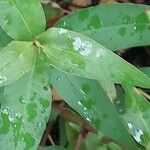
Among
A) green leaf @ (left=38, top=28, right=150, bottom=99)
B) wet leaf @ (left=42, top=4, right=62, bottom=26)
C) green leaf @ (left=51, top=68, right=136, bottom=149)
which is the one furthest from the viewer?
wet leaf @ (left=42, top=4, right=62, bottom=26)

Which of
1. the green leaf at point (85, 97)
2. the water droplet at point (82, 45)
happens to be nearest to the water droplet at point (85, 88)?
the green leaf at point (85, 97)

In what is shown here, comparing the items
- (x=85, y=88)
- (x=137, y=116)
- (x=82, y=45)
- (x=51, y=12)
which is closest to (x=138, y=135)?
(x=137, y=116)

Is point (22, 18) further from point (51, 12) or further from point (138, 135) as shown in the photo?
point (51, 12)

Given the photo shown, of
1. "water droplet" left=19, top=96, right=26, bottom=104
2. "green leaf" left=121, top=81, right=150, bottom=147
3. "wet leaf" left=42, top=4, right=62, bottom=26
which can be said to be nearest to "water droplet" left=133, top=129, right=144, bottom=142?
"green leaf" left=121, top=81, right=150, bottom=147

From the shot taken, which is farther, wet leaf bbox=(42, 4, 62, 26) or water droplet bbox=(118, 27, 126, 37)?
wet leaf bbox=(42, 4, 62, 26)

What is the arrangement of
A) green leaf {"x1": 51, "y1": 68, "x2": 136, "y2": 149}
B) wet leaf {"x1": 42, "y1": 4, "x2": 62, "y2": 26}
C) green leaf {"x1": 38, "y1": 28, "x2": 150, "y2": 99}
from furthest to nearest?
wet leaf {"x1": 42, "y1": 4, "x2": 62, "y2": 26} → green leaf {"x1": 51, "y1": 68, "x2": 136, "y2": 149} → green leaf {"x1": 38, "y1": 28, "x2": 150, "y2": 99}

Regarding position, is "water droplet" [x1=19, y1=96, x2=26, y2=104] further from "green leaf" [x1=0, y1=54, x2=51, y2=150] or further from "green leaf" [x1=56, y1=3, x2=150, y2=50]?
"green leaf" [x1=56, y1=3, x2=150, y2=50]

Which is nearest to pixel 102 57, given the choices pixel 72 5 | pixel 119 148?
pixel 119 148

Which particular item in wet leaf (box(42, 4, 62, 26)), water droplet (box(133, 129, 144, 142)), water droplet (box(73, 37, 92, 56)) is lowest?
water droplet (box(133, 129, 144, 142))

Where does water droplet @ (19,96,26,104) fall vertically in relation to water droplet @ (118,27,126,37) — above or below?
below

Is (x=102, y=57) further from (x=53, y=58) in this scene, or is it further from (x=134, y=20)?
(x=134, y=20)
